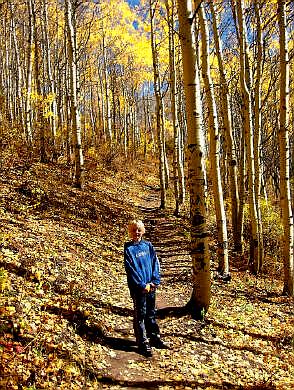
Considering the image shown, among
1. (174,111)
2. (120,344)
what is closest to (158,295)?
(120,344)

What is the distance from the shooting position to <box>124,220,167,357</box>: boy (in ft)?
16.4

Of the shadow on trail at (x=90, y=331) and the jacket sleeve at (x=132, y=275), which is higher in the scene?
the jacket sleeve at (x=132, y=275)

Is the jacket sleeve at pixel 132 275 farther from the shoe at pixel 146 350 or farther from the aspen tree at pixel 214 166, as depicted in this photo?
the aspen tree at pixel 214 166

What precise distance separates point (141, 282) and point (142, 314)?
430mm

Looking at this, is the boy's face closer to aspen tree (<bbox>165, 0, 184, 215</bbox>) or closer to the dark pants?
the dark pants

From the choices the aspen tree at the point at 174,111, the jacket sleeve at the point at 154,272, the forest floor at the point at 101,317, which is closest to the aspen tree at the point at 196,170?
the forest floor at the point at 101,317

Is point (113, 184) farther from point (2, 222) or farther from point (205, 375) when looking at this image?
point (205, 375)

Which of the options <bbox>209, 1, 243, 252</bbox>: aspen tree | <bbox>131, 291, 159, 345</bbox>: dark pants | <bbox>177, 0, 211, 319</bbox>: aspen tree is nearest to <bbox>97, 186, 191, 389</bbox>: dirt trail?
<bbox>131, 291, 159, 345</bbox>: dark pants

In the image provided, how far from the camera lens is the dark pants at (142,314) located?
198 inches

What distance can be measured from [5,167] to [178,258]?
6.09 meters

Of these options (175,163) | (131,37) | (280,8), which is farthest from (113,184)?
(131,37)

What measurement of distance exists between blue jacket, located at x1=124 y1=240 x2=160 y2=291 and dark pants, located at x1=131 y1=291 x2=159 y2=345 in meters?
0.14

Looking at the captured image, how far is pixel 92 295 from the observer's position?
644 centimetres

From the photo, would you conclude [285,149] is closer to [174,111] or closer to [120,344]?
[120,344]
